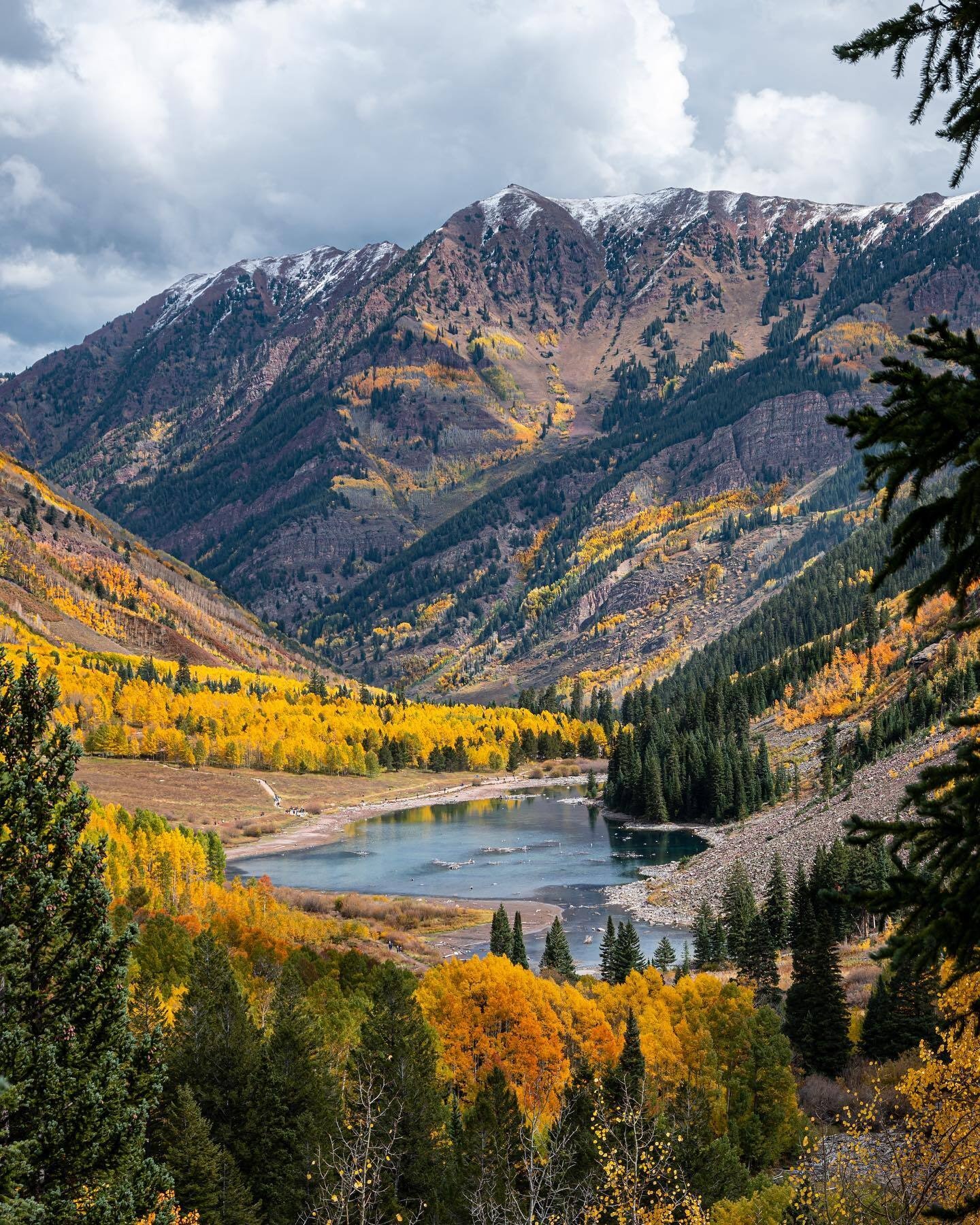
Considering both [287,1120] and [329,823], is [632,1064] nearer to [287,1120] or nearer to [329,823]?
[287,1120]

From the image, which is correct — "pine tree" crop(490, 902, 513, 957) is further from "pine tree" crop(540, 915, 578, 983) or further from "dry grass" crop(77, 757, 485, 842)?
"dry grass" crop(77, 757, 485, 842)

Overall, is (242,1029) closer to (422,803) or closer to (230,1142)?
(230,1142)

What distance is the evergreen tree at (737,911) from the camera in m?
77.8

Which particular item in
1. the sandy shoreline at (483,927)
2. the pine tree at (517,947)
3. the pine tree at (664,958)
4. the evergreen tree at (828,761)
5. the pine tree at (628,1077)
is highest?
the evergreen tree at (828,761)

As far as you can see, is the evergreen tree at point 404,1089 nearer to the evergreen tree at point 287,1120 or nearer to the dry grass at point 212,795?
the evergreen tree at point 287,1120

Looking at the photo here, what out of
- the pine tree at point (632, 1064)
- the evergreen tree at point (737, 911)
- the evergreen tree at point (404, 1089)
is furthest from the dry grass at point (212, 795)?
the pine tree at point (632, 1064)

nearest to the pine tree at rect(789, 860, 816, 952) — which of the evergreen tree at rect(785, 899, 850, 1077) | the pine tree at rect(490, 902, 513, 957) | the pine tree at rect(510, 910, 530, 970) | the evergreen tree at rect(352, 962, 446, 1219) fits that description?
the evergreen tree at rect(785, 899, 850, 1077)

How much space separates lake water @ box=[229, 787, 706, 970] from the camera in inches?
4102

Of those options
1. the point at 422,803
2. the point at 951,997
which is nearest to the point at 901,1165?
the point at 951,997

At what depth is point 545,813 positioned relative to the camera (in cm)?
17088

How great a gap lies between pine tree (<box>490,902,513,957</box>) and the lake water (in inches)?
279

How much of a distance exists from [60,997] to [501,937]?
60972mm

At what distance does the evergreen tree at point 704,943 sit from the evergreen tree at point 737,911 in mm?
1539

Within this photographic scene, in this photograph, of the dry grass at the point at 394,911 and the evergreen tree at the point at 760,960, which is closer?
the evergreen tree at the point at 760,960
